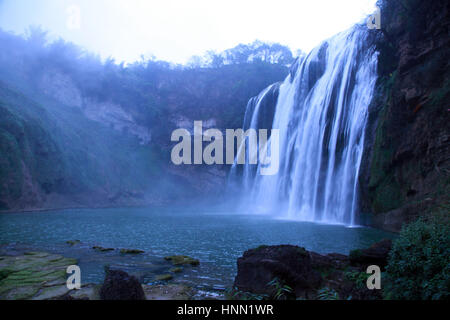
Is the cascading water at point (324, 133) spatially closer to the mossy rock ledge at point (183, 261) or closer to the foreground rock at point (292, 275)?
the mossy rock ledge at point (183, 261)

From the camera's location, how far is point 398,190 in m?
13.7

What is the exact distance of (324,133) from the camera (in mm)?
21391

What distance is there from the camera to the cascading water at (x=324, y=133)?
18.4 m

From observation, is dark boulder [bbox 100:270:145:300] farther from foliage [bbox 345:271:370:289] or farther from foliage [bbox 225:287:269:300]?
foliage [bbox 345:271:370:289]

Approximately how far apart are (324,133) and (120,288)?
19.7 metres

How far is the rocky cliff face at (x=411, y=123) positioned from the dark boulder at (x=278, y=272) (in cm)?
Result: 759

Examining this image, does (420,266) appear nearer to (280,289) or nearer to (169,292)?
(280,289)

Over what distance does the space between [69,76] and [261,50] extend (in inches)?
1491

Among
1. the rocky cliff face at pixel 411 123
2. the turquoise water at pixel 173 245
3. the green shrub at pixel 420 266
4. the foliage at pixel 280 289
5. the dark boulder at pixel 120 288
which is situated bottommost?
the turquoise water at pixel 173 245

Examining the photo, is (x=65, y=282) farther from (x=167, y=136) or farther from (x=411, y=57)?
(x=167, y=136)

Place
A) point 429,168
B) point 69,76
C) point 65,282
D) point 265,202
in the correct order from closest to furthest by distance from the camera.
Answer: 1. point 65,282
2. point 429,168
3. point 265,202
4. point 69,76

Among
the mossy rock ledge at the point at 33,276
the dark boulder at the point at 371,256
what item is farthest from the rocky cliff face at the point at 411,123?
the mossy rock ledge at the point at 33,276

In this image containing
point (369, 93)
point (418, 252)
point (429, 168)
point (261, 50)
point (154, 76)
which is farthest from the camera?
point (261, 50)
